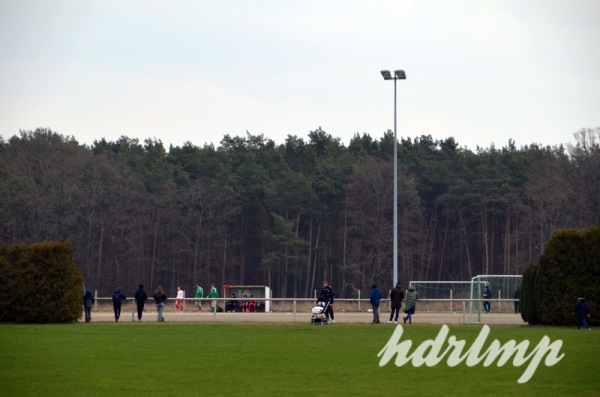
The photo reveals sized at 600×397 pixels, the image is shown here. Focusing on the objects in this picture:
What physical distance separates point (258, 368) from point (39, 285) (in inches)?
903

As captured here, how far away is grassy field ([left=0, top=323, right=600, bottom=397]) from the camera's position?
18531mm

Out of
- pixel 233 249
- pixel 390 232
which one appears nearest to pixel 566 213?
pixel 390 232

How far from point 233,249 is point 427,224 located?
21.0 m

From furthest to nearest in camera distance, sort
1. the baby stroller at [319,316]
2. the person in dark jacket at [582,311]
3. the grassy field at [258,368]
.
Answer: the baby stroller at [319,316] → the person in dark jacket at [582,311] → the grassy field at [258,368]

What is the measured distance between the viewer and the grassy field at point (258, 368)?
60.8ft

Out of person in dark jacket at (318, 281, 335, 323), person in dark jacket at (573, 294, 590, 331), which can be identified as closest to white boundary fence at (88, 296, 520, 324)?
person in dark jacket at (318, 281, 335, 323)

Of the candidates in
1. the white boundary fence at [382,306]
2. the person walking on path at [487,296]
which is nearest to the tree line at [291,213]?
the white boundary fence at [382,306]

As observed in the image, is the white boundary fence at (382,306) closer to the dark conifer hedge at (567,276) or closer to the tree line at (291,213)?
the dark conifer hedge at (567,276)

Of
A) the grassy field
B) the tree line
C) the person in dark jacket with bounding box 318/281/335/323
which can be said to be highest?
the tree line

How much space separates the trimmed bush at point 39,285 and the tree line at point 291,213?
51.8 m

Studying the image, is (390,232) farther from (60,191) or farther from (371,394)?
(371,394)

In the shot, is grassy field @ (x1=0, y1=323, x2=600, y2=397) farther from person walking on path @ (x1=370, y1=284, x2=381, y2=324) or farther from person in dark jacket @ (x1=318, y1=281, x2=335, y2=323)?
person in dark jacket @ (x1=318, y1=281, x2=335, y2=323)

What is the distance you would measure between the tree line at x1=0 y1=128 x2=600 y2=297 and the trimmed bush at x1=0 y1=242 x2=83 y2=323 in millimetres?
51820

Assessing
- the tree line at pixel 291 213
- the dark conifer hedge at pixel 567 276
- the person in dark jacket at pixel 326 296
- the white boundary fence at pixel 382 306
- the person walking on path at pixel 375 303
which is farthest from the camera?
the tree line at pixel 291 213
